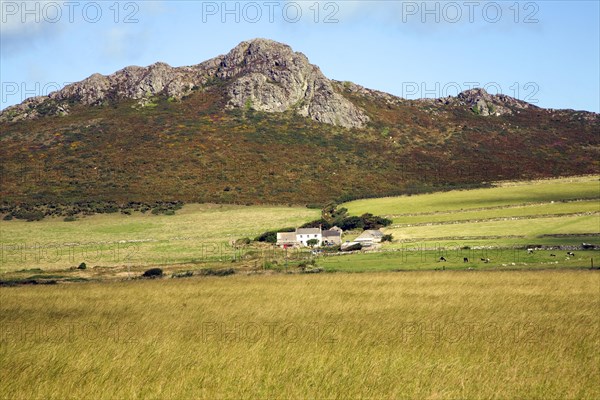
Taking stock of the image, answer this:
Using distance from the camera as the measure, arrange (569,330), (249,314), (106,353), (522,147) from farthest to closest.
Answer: (522,147)
(249,314)
(569,330)
(106,353)

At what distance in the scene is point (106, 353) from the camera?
14727mm

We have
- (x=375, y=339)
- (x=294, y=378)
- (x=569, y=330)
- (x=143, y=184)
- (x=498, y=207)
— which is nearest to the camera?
(x=294, y=378)

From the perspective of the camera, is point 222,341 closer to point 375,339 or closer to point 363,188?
point 375,339

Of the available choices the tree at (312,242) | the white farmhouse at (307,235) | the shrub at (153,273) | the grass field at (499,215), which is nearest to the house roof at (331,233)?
the white farmhouse at (307,235)

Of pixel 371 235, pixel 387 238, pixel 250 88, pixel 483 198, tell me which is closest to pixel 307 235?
pixel 371 235

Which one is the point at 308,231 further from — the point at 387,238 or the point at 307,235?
the point at 387,238

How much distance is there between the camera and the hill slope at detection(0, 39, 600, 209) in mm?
126562

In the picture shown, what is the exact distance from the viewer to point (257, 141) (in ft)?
504

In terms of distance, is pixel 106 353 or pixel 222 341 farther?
pixel 222 341

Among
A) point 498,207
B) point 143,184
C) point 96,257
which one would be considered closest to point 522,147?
point 498,207

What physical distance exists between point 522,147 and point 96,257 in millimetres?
122987

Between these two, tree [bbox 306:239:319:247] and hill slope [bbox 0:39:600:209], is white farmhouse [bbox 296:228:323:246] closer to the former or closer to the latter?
tree [bbox 306:239:319:247]

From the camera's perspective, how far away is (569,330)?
17.1 meters

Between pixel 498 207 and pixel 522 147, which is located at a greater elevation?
pixel 522 147
